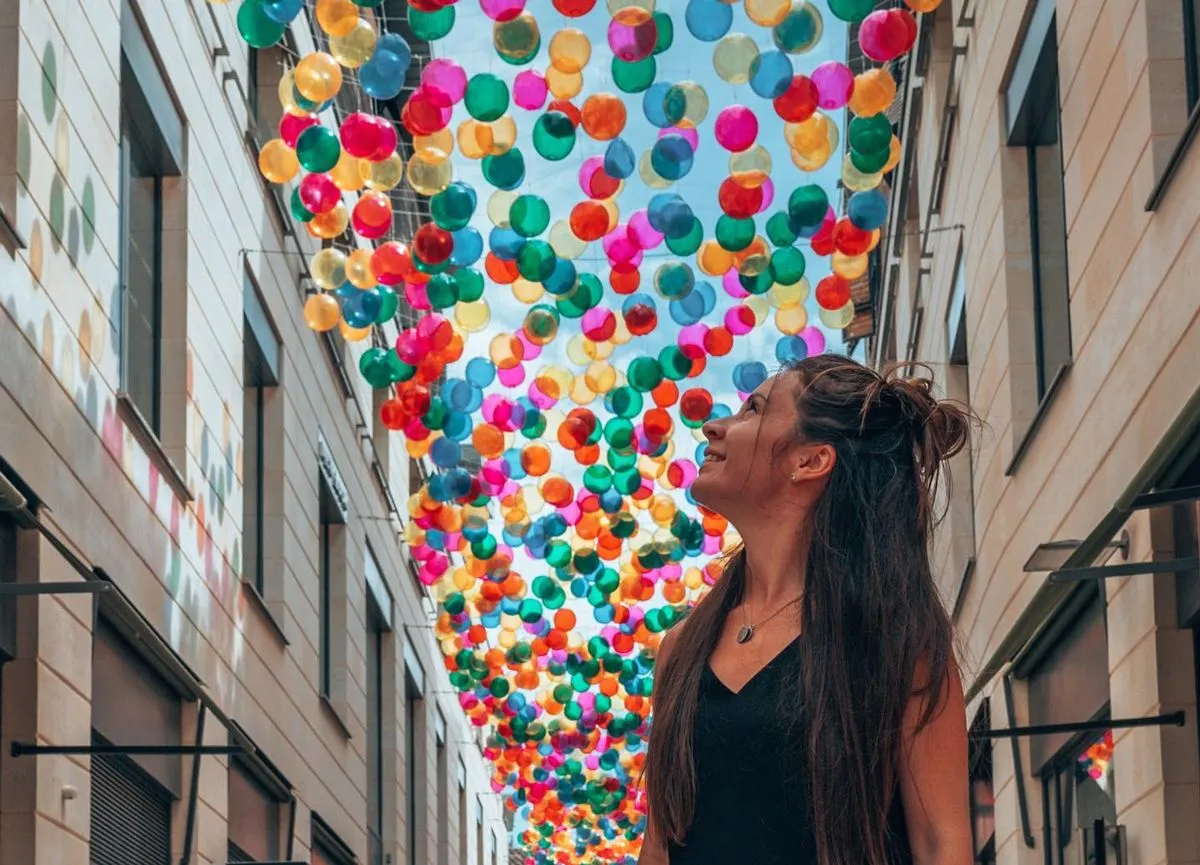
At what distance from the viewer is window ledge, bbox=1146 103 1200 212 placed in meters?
9.20

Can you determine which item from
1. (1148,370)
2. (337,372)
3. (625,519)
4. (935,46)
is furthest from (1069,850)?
(337,372)

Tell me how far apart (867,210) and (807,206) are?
0.40 metres

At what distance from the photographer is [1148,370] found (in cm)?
1041

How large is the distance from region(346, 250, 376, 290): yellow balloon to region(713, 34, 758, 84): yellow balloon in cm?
289

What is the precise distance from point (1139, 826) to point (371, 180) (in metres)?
6.10

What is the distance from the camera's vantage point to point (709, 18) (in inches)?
511

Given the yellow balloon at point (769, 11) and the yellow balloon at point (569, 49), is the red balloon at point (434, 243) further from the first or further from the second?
the yellow balloon at point (769, 11)

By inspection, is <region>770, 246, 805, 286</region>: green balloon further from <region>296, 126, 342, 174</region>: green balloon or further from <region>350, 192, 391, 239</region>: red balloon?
<region>296, 126, 342, 174</region>: green balloon

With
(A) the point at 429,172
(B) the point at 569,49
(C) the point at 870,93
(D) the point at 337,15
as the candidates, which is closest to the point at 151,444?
(A) the point at 429,172

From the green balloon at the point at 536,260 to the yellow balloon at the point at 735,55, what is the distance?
73.9 inches

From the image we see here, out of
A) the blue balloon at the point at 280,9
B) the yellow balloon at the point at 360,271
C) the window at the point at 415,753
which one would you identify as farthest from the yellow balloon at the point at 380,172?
the window at the point at 415,753

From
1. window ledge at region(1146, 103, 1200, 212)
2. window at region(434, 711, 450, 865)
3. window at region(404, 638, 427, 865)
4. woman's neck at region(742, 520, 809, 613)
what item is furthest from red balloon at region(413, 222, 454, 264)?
window at region(434, 711, 450, 865)

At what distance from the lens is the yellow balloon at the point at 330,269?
15.4 metres

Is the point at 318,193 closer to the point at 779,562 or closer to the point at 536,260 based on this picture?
the point at 536,260
